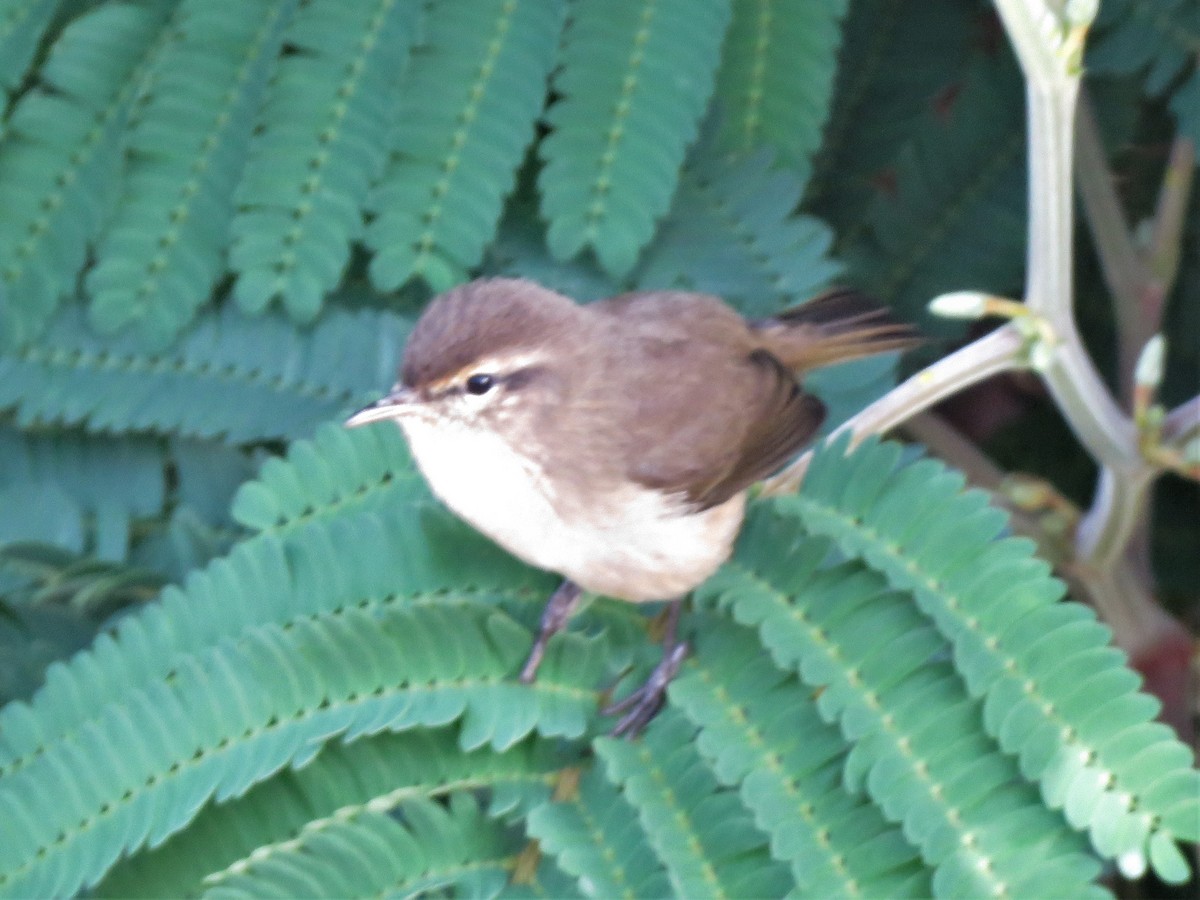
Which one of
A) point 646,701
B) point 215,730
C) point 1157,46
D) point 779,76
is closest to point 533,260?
point 779,76

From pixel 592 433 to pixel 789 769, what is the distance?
1.47 ft

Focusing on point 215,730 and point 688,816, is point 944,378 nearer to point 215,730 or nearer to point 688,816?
point 688,816

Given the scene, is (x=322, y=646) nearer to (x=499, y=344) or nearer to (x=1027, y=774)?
(x=499, y=344)

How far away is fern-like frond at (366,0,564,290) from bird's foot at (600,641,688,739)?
1.91 feet

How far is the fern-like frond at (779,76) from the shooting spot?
5.72 ft

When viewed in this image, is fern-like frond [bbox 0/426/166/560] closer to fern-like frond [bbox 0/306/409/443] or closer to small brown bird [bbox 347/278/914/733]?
fern-like frond [bbox 0/306/409/443]

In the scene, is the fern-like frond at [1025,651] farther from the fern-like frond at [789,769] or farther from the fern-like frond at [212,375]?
the fern-like frond at [212,375]

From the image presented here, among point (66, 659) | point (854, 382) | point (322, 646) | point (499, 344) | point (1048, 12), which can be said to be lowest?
point (66, 659)

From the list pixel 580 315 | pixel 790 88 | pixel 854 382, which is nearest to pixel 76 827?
pixel 580 315

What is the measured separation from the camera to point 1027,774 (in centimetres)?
114

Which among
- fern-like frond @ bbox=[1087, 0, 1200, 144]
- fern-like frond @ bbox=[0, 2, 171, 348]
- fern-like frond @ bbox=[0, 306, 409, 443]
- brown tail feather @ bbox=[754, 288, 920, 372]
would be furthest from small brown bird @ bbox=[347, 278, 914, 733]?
fern-like frond @ bbox=[1087, 0, 1200, 144]

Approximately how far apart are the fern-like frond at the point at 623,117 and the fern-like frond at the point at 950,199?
1.75 ft

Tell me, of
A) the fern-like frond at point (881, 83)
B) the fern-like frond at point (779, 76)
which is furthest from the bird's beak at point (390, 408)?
the fern-like frond at point (881, 83)

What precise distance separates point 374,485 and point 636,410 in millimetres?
341
